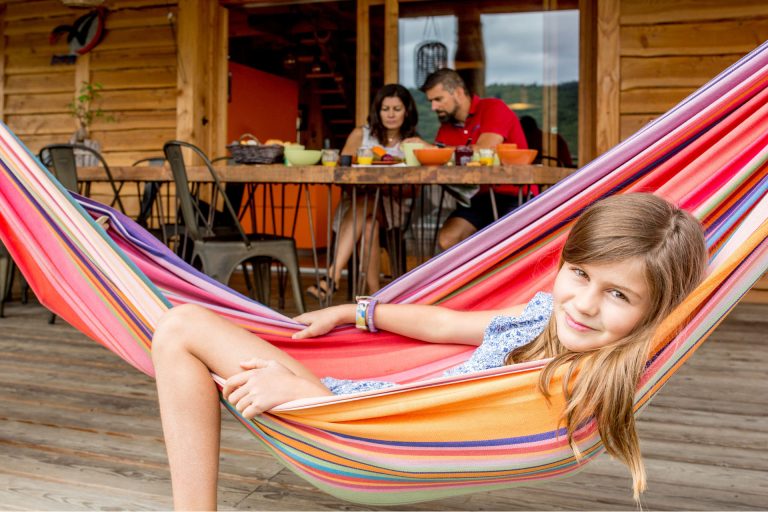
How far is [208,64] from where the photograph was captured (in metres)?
5.27

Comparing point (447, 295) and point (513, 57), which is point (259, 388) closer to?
point (447, 295)

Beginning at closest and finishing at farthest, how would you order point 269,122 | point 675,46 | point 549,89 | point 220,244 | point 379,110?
point 220,244, point 379,110, point 675,46, point 549,89, point 269,122

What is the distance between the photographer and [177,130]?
5.21m

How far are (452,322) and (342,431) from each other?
464 millimetres

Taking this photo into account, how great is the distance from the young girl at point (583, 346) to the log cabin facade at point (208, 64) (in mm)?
3474

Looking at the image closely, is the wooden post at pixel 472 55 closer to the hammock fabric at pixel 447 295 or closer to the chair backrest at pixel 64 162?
the chair backrest at pixel 64 162

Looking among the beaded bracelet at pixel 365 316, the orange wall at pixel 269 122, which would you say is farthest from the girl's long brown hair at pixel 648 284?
the orange wall at pixel 269 122

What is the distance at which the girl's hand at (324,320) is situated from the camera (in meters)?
1.40

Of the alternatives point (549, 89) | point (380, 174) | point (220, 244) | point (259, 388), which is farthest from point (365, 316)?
point (549, 89)

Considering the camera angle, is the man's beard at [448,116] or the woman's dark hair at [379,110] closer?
the man's beard at [448,116]

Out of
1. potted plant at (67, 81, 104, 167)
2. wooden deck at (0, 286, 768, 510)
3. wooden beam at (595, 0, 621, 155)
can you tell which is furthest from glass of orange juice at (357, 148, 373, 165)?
potted plant at (67, 81, 104, 167)

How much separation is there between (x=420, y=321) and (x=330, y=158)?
1.41 meters

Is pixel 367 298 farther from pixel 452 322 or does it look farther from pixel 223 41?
pixel 223 41

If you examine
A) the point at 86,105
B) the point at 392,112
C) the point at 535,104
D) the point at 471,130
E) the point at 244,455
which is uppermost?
the point at 535,104
